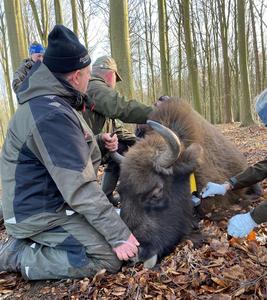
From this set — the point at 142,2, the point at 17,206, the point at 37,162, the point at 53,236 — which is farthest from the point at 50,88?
the point at 142,2

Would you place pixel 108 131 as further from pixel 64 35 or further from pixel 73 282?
pixel 73 282

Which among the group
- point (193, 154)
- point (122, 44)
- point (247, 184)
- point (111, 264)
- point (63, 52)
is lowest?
point (111, 264)

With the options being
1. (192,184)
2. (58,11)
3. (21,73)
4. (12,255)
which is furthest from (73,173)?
(58,11)

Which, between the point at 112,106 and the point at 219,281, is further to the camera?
the point at 112,106

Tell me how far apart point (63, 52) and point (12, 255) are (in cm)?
216

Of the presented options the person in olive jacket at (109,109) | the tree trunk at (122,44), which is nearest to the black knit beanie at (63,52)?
the person in olive jacket at (109,109)

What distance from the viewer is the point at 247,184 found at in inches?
191

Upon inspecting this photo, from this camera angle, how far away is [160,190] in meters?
4.37

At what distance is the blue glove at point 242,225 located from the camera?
13.5 feet

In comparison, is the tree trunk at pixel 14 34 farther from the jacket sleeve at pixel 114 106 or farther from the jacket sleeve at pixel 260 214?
the jacket sleeve at pixel 260 214

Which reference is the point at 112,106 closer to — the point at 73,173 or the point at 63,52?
the point at 63,52

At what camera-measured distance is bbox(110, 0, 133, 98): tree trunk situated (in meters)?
8.38

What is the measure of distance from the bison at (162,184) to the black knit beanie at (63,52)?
1.03m

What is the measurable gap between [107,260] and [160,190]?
3.02ft
